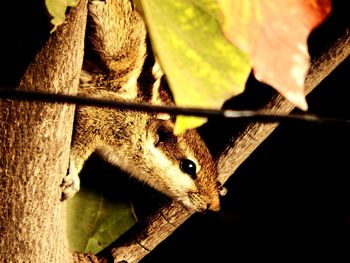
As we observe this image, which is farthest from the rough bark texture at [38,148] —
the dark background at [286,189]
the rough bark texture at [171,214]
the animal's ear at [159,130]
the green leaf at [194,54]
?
the dark background at [286,189]

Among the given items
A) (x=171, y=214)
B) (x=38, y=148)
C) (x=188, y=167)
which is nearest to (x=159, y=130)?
(x=188, y=167)

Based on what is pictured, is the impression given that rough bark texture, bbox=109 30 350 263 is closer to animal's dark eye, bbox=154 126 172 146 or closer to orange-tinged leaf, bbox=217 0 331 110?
animal's dark eye, bbox=154 126 172 146

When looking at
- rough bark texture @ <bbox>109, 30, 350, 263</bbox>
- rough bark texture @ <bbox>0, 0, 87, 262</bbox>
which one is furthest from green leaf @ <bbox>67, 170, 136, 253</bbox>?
rough bark texture @ <bbox>0, 0, 87, 262</bbox>

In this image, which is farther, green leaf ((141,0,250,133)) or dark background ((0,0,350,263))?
dark background ((0,0,350,263))

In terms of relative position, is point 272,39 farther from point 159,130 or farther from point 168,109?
point 159,130

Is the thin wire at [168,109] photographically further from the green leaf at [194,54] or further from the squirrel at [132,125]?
the squirrel at [132,125]

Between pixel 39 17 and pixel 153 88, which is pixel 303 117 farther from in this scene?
pixel 153 88

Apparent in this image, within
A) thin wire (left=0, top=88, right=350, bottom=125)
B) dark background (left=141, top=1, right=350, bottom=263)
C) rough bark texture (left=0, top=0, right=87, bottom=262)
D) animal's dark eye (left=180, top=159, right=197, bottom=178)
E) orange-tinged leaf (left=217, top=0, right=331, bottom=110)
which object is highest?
orange-tinged leaf (left=217, top=0, right=331, bottom=110)
